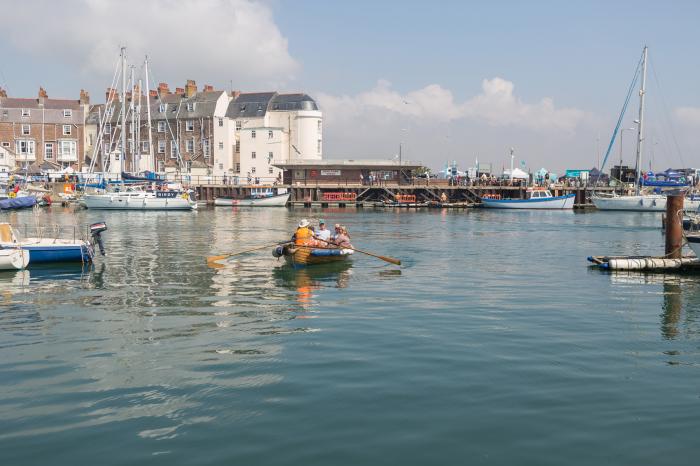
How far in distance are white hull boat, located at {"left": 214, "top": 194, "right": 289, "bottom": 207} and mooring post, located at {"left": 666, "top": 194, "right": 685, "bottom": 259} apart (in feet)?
219

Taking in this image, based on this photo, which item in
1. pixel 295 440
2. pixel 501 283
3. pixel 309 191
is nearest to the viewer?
pixel 295 440

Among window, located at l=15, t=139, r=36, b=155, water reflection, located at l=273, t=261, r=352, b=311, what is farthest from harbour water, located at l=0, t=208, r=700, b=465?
window, located at l=15, t=139, r=36, b=155

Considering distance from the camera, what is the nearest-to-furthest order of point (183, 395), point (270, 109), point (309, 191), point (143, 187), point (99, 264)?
point (183, 395) < point (99, 264) < point (143, 187) < point (309, 191) < point (270, 109)

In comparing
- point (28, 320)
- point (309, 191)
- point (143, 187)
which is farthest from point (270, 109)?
point (28, 320)

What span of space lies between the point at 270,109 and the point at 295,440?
10156 centimetres

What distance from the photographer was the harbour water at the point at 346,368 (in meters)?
9.95

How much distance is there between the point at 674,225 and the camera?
97.7ft

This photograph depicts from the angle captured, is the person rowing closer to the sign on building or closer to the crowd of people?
the crowd of people

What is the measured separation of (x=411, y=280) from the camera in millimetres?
26578

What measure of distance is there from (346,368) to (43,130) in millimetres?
112968

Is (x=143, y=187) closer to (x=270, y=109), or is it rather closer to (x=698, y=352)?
(x=270, y=109)

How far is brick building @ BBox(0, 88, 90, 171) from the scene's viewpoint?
112375 millimetres

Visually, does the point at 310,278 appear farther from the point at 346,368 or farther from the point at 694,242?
the point at 694,242

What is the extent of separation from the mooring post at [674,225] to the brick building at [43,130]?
333 feet
